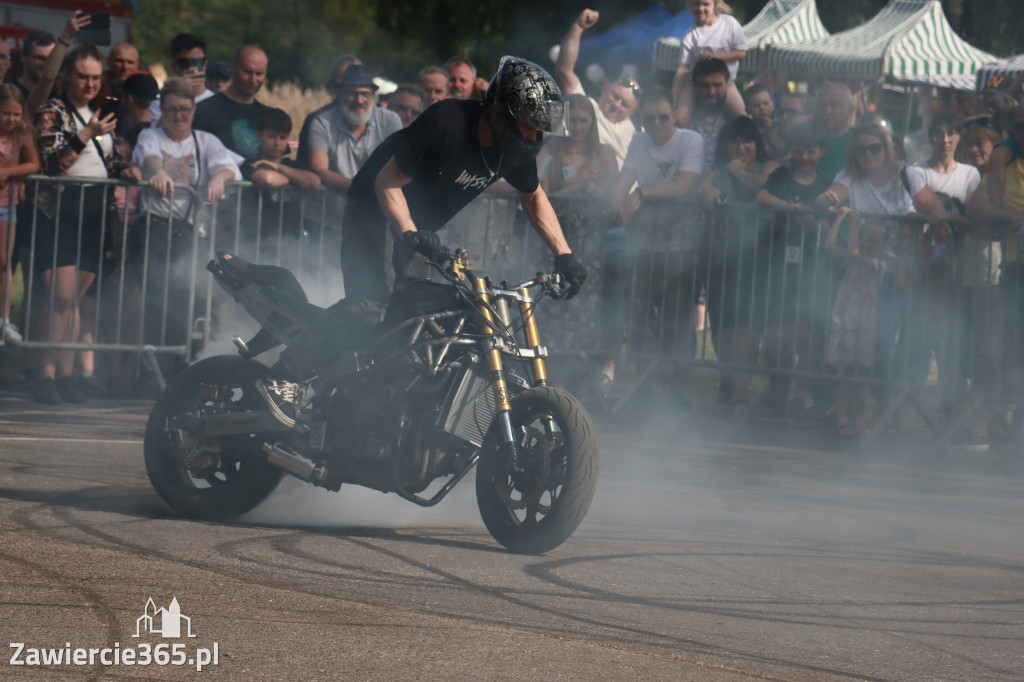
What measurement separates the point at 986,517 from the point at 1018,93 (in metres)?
6.06

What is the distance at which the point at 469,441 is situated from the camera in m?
5.74

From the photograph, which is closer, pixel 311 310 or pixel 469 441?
pixel 469 441

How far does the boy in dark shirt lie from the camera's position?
399 inches

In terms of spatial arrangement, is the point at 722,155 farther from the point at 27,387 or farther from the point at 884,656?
the point at 884,656

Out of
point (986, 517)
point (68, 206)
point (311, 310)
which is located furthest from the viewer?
point (68, 206)

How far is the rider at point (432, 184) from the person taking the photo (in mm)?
5645

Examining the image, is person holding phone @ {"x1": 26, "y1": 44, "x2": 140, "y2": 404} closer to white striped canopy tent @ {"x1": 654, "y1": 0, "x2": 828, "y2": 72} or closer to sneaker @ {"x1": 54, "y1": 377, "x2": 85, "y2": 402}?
sneaker @ {"x1": 54, "y1": 377, "x2": 85, "y2": 402}

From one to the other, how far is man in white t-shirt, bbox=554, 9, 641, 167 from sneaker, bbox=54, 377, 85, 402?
166 inches

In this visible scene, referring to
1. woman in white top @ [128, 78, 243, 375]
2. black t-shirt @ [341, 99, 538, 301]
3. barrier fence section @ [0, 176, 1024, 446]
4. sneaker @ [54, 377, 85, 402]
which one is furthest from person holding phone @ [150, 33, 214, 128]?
black t-shirt @ [341, 99, 538, 301]

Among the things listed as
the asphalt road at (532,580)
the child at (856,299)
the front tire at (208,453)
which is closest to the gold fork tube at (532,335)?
the asphalt road at (532,580)

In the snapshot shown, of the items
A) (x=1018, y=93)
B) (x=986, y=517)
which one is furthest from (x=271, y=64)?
(x=986, y=517)

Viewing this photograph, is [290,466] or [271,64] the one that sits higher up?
[271,64]

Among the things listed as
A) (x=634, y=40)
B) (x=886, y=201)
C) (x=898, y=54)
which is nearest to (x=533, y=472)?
(x=886, y=201)

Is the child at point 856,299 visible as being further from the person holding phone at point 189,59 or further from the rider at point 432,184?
the person holding phone at point 189,59
